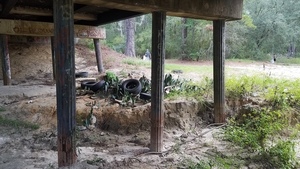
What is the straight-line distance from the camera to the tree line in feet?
67.2

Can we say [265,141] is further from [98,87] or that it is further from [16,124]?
[16,124]

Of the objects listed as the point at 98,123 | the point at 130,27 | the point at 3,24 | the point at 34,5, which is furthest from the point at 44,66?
the point at 130,27

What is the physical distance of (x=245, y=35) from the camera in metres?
23.3

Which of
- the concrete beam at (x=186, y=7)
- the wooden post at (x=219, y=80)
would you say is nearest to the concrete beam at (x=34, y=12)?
the concrete beam at (x=186, y=7)

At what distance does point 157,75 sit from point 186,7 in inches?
54.4

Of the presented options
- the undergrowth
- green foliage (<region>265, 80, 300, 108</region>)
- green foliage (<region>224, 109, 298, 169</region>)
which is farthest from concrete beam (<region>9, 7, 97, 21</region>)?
green foliage (<region>265, 80, 300, 108</region>)

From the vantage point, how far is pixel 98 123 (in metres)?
5.51

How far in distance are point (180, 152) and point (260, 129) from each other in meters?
1.48

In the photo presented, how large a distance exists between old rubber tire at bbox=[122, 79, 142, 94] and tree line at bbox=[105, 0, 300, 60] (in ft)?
45.4

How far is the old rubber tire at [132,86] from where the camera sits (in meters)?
6.32

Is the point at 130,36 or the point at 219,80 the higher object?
the point at 130,36

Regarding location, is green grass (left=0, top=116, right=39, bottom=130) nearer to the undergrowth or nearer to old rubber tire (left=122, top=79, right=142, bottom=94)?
old rubber tire (left=122, top=79, right=142, bottom=94)

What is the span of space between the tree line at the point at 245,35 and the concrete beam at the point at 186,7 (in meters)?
14.5

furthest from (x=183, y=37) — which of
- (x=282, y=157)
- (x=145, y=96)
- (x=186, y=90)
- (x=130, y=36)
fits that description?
(x=282, y=157)
